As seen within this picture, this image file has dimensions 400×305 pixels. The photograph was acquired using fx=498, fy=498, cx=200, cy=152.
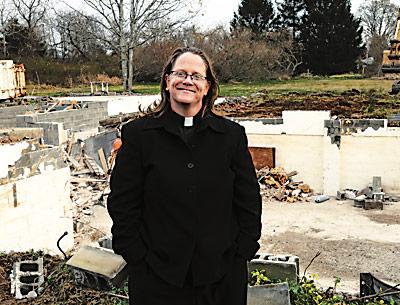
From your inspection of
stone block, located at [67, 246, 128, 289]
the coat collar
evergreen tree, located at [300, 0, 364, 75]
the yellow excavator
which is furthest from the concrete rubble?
evergreen tree, located at [300, 0, 364, 75]

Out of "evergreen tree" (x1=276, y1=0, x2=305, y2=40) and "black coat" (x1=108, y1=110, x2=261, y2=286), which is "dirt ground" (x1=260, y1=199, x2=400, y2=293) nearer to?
"black coat" (x1=108, y1=110, x2=261, y2=286)

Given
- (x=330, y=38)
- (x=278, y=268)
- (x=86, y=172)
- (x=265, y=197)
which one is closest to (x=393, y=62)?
(x=278, y=268)

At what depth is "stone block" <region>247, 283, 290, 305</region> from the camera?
3215 millimetres

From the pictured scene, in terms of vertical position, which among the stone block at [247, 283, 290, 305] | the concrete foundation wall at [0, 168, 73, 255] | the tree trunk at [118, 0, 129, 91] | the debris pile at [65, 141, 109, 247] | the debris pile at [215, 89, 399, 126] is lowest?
the debris pile at [65, 141, 109, 247]

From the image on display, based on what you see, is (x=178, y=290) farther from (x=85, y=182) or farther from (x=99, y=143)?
(x=99, y=143)

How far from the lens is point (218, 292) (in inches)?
92.5

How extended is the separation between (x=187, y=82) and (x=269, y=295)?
1631 mm

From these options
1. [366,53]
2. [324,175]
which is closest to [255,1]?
[366,53]

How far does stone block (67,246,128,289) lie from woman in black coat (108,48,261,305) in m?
1.16

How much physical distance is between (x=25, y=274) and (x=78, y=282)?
458mm

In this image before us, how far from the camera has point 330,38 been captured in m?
41.7

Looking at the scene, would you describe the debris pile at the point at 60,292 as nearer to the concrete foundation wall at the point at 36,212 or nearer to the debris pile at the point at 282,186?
the concrete foundation wall at the point at 36,212

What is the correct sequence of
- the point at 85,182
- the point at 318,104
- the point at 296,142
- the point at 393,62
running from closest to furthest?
1. the point at 393,62
2. the point at 85,182
3. the point at 296,142
4. the point at 318,104

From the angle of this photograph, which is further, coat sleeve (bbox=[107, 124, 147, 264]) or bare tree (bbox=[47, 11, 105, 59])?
bare tree (bbox=[47, 11, 105, 59])
